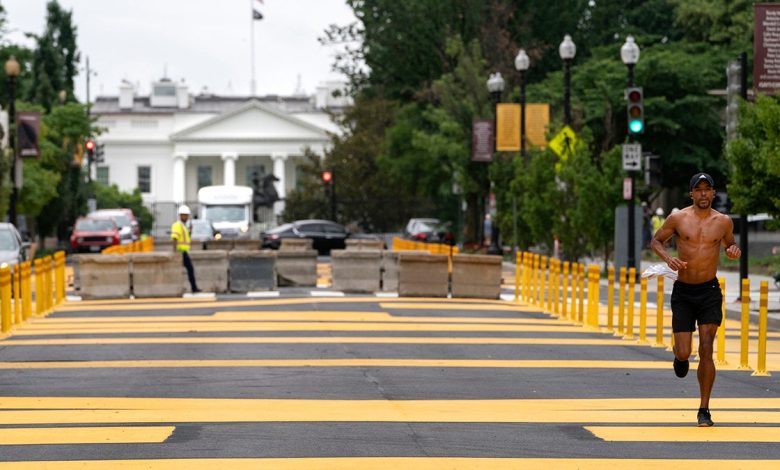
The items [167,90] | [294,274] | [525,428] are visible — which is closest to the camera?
[525,428]

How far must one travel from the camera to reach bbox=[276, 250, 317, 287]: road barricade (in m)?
35.2

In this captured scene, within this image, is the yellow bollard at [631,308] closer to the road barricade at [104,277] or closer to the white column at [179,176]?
the road barricade at [104,277]

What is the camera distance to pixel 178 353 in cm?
1923

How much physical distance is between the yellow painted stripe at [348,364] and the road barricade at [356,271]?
588 inches

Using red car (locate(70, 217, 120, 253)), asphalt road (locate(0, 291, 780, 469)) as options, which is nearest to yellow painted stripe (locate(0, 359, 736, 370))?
asphalt road (locate(0, 291, 780, 469))

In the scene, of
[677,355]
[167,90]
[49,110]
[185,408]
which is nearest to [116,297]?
[185,408]

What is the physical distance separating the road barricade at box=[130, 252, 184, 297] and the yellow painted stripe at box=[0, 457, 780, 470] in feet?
69.0

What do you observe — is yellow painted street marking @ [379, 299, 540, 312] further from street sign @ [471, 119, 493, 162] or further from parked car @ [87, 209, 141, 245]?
parked car @ [87, 209, 141, 245]

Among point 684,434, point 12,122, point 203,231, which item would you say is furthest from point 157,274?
point 203,231

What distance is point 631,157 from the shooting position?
35438 mm

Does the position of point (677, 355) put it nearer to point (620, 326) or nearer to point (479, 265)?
point (620, 326)

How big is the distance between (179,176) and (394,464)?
12083cm

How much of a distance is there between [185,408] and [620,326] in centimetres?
998

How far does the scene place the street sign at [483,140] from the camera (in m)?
51.0
